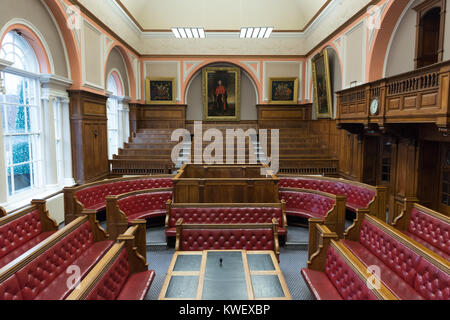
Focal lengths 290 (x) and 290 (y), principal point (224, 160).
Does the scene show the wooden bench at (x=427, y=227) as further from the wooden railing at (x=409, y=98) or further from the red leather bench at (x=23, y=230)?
the red leather bench at (x=23, y=230)

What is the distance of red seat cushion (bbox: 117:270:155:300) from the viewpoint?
121 inches

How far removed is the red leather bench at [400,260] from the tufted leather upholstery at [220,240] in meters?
1.43

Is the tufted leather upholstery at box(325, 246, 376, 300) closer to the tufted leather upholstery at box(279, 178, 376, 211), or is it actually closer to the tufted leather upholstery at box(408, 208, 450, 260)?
the tufted leather upholstery at box(408, 208, 450, 260)

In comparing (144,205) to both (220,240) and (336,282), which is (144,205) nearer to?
(220,240)

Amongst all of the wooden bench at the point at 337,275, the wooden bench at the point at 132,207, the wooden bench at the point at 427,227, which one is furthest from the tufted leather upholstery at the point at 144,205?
the wooden bench at the point at 427,227

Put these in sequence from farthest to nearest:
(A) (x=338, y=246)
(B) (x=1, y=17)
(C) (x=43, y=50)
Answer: (C) (x=43, y=50)
(B) (x=1, y=17)
(A) (x=338, y=246)

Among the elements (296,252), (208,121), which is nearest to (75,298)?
(296,252)

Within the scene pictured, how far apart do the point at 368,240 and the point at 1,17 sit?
7256 mm

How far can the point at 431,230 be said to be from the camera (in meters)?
4.31

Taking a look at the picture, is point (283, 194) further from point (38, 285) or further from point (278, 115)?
point (278, 115)

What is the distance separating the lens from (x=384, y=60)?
7551 millimetres

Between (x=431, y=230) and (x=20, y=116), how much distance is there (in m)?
7.84

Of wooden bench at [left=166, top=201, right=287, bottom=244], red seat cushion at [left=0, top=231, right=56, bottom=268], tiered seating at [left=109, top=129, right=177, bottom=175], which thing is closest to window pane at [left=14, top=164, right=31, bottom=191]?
red seat cushion at [left=0, top=231, right=56, bottom=268]

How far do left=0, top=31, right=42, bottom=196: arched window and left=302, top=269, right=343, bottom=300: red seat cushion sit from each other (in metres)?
5.63
